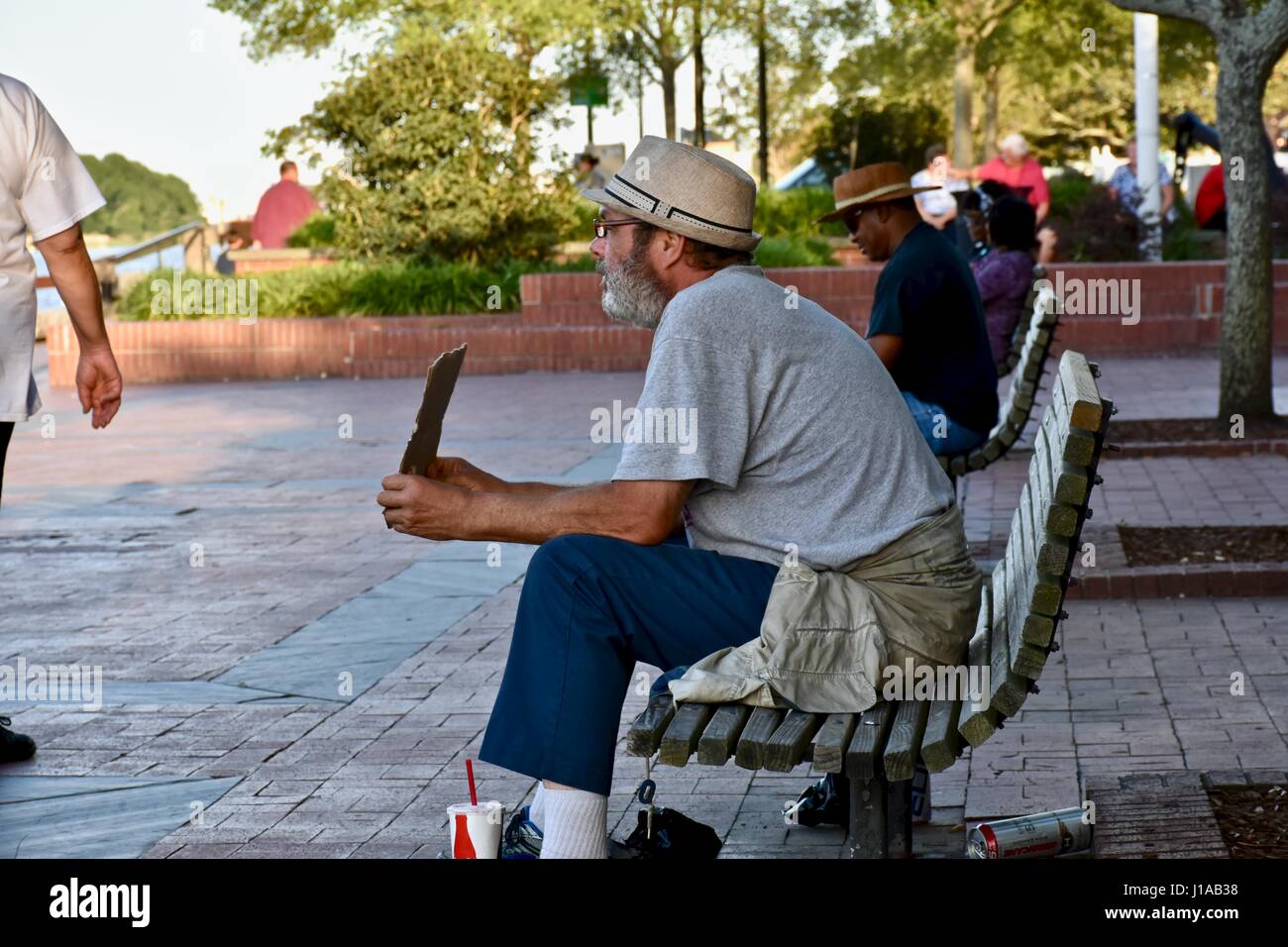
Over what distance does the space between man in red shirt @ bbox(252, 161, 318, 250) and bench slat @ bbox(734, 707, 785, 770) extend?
831 inches

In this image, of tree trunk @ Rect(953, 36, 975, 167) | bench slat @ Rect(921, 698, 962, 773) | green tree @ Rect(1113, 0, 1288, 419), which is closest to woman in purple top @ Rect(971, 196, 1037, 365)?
green tree @ Rect(1113, 0, 1288, 419)

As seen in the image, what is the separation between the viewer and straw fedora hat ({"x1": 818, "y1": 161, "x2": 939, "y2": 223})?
704 cm

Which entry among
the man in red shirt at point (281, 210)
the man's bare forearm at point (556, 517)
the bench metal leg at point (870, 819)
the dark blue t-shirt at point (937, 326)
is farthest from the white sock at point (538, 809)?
the man in red shirt at point (281, 210)

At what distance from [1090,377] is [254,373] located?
49.8 feet

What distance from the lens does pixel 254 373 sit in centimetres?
1855

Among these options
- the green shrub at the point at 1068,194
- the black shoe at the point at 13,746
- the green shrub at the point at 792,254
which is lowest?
the black shoe at the point at 13,746

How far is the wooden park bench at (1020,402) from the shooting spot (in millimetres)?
7262

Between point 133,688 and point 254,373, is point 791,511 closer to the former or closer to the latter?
point 133,688

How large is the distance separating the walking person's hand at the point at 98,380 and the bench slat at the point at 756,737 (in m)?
2.45

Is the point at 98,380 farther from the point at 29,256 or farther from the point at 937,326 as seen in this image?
the point at 937,326

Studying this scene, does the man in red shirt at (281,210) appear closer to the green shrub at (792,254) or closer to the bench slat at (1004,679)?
the green shrub at (792,254)

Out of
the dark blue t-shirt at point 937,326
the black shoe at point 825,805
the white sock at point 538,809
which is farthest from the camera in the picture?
the dark blue t-shirt at point 937,326

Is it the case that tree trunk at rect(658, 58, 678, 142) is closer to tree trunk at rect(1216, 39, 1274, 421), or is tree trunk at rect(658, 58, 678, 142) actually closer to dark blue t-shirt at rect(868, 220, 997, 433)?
tree trunk at rect(1216, 39, 1274, 421)
